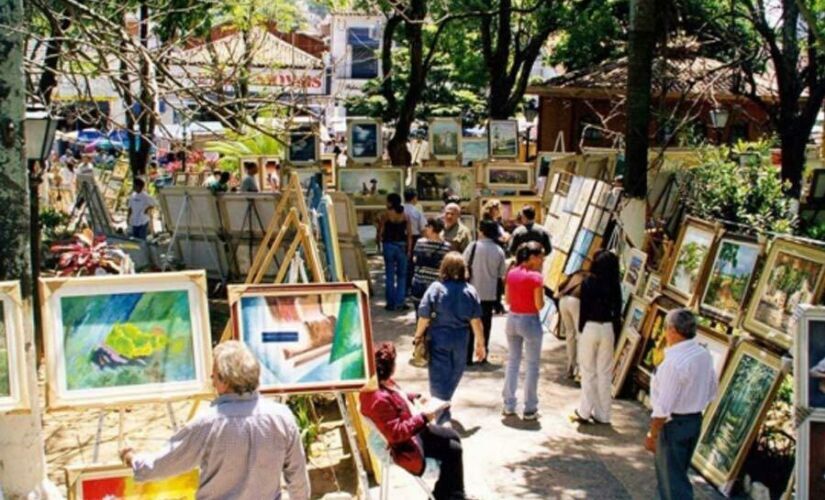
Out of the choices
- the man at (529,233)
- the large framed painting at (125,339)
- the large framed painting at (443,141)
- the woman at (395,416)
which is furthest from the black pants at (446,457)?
the large framed painting at (443,141)

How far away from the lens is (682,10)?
1423 centimetres

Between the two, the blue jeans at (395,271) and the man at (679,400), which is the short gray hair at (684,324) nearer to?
the man at (679,400)

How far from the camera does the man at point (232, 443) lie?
4.40 meters

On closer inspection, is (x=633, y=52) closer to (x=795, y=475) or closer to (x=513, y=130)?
(x=795, y=475)

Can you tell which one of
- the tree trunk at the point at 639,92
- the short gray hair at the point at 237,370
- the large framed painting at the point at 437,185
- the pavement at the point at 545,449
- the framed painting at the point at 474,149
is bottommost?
the pavement at the point at 545,449

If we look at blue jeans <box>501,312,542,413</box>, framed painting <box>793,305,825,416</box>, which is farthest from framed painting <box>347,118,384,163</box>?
framed painting <box>793,305,825,416</box>

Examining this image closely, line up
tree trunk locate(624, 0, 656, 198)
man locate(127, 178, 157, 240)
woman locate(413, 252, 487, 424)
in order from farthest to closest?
man locate(127, 178, 157, 240)
tree trunk locate(624, 0, 656, 198)
woman locate(413, 252, 487, 424)

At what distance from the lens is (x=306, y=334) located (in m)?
6.32

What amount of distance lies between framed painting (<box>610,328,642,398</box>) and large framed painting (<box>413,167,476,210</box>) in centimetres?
1030

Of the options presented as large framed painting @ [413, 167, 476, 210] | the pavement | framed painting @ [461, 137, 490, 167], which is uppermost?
framed painting @ [461, 137, 490, 167]

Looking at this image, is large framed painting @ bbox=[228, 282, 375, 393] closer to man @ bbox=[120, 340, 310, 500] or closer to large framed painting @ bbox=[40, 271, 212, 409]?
large framed painting @ bbox=[40, 271, 212, 409]

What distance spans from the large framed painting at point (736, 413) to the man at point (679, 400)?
36.9 inches

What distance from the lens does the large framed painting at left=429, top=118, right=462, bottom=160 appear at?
21.1 meters

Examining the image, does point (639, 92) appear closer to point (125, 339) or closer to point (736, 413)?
point (736, 413)
